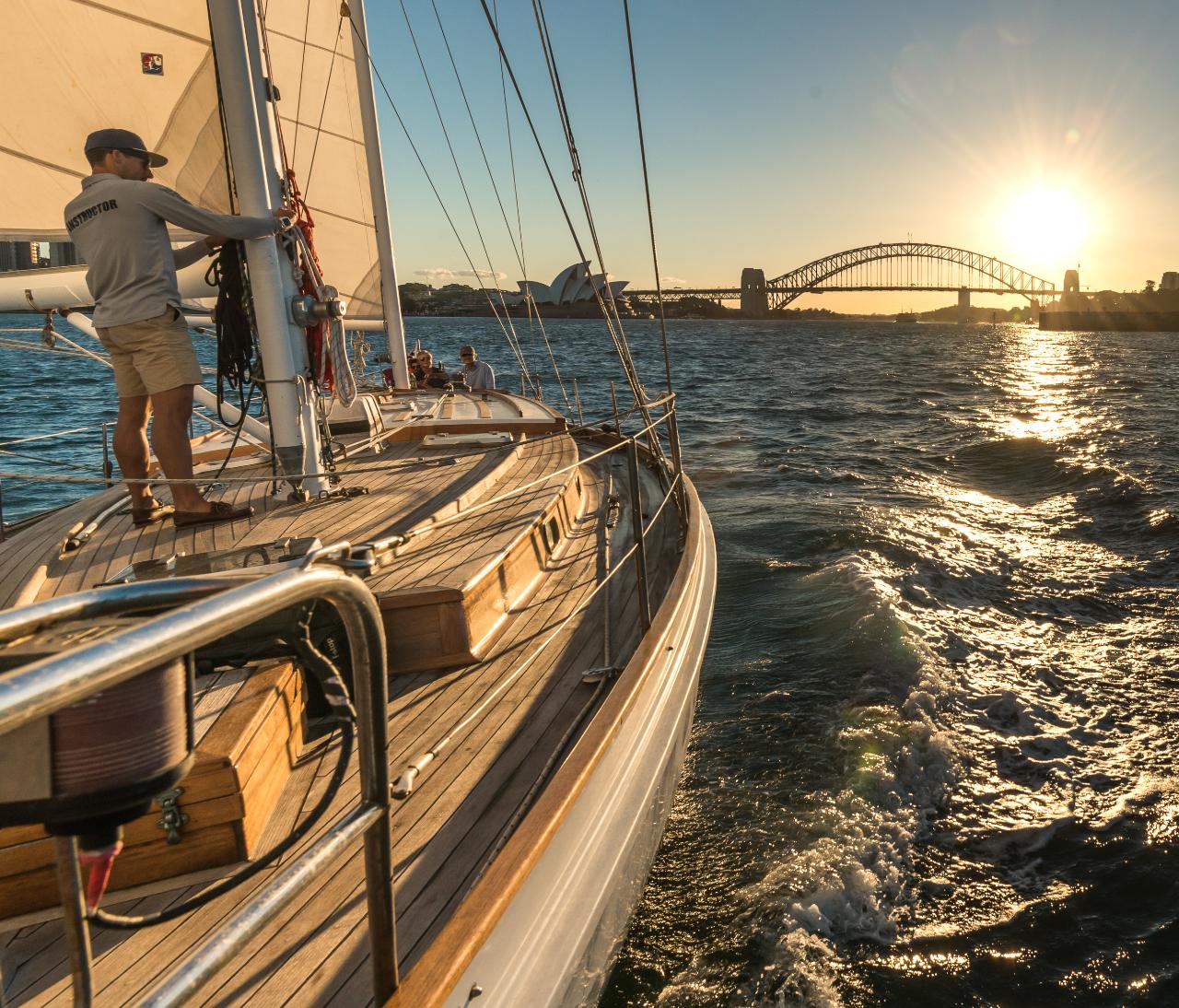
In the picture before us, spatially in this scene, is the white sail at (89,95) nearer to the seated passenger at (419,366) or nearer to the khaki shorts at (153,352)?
the khaki shorts at (153,352)

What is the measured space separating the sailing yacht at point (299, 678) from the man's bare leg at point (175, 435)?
187 mm

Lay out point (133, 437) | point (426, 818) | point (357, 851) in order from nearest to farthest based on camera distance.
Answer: point (357, 851) → point (426, 818) → point (133, 437)

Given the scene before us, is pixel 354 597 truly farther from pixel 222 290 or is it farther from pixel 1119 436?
pixel 1119 436

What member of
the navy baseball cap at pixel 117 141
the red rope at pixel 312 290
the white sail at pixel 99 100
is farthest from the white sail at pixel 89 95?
the navy baseball cap at pixel 117 141

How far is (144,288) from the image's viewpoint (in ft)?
11.7

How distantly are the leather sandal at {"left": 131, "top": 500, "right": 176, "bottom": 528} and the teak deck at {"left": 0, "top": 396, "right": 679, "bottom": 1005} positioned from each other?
0.25 feet

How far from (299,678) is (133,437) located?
6.44 ft

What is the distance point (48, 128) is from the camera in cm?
376

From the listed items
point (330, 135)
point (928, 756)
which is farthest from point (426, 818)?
point (330, 135)

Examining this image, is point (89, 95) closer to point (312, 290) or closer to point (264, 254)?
point (264, 254)

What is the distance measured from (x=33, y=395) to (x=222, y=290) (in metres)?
20.1

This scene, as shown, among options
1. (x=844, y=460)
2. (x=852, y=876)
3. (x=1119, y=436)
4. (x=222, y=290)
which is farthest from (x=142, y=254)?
(x=1119, y=436)

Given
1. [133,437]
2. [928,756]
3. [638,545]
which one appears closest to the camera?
[638,545]

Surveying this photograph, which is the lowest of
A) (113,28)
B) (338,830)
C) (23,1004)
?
(23,1004)
